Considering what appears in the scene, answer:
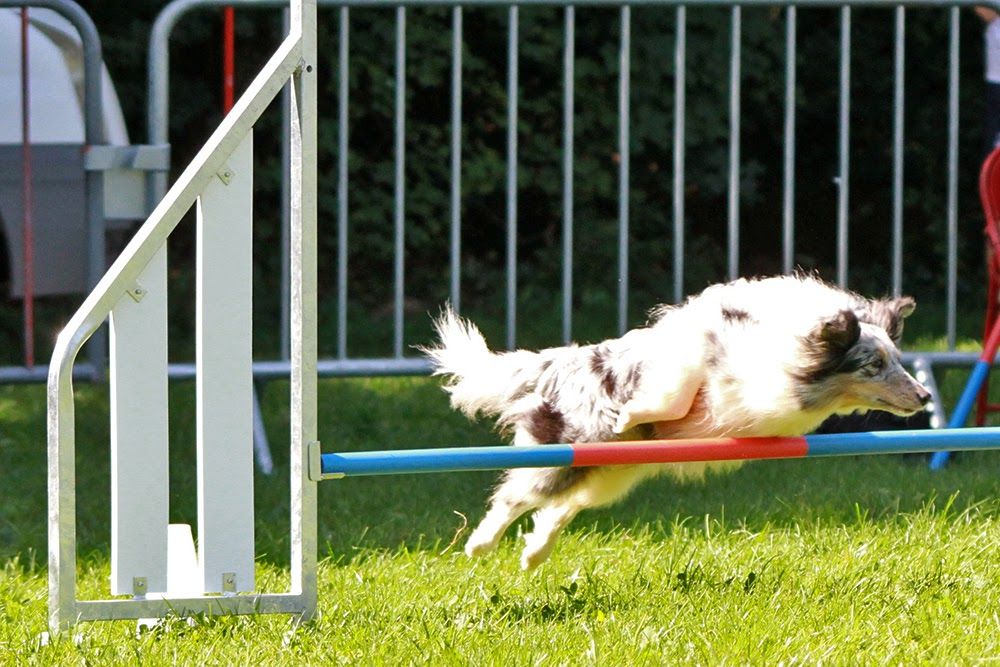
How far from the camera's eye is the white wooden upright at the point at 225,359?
3057 mm

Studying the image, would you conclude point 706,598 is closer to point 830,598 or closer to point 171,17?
point 830,598

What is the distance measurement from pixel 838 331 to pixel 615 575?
889mm

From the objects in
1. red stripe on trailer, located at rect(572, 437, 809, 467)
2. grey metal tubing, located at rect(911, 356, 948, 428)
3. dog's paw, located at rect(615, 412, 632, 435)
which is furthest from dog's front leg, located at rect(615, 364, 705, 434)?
grey metal tubing, located at rect(911, 356, 948, 428)

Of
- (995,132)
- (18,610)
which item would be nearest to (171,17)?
(18,610)

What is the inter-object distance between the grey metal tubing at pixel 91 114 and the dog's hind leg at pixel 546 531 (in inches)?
79.4

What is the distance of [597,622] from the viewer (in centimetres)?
325

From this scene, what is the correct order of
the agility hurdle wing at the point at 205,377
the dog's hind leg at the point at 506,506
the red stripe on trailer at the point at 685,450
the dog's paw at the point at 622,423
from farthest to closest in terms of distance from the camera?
A: the dog's hind leg at the point at 506,506 → the dog's paw at the point at 622,423 → the red stripe on trailer at the point at 685,450 → the agility hurdle wing at the point at 205,377

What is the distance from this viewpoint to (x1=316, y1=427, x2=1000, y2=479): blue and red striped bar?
10.1 feet

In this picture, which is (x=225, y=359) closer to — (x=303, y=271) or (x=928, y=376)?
(x=303, y=271)

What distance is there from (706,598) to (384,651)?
2.66 feet

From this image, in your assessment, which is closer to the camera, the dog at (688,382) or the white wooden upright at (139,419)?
the white wooden upright at (139,419)

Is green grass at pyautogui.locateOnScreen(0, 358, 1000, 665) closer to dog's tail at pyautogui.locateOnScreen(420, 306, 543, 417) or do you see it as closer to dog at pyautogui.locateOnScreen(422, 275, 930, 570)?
dog at pyautogui.locateOnScreen(422, 275, 930, 570)

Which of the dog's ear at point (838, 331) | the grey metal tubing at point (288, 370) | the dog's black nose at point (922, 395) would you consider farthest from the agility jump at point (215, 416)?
the grey metal tubing at point (288, 370)

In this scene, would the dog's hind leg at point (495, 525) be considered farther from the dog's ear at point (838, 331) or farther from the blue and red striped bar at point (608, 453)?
the dog's ear at point (838, 331)
